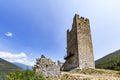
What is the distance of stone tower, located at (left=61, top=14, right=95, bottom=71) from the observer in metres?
28.3

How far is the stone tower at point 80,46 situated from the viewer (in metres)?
28.3

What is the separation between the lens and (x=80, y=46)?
28.7 m

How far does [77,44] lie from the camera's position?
28.6 meters

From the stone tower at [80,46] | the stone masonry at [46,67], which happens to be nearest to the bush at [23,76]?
the stone masonry at [46,67]

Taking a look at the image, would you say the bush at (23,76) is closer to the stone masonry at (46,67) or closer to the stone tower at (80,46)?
the stone masonry at (46,67)

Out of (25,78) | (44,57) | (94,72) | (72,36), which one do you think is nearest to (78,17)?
(72,36)

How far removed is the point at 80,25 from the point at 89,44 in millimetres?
3428

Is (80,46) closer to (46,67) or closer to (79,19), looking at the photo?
(79,19)

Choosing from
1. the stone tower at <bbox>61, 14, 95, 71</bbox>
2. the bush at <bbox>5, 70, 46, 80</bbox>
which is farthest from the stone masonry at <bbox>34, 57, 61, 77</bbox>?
the stone tower at <bbox>61, 14, 95, 71</bbox>

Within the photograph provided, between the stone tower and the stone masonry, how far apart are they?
1159cm

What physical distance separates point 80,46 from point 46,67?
43.6 ft

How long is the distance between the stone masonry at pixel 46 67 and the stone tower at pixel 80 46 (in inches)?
456

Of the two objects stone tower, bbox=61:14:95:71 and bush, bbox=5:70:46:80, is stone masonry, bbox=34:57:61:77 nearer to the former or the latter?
bush, bbox=5:70:46:80

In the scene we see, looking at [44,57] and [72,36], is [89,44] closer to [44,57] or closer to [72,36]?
[72,36]
